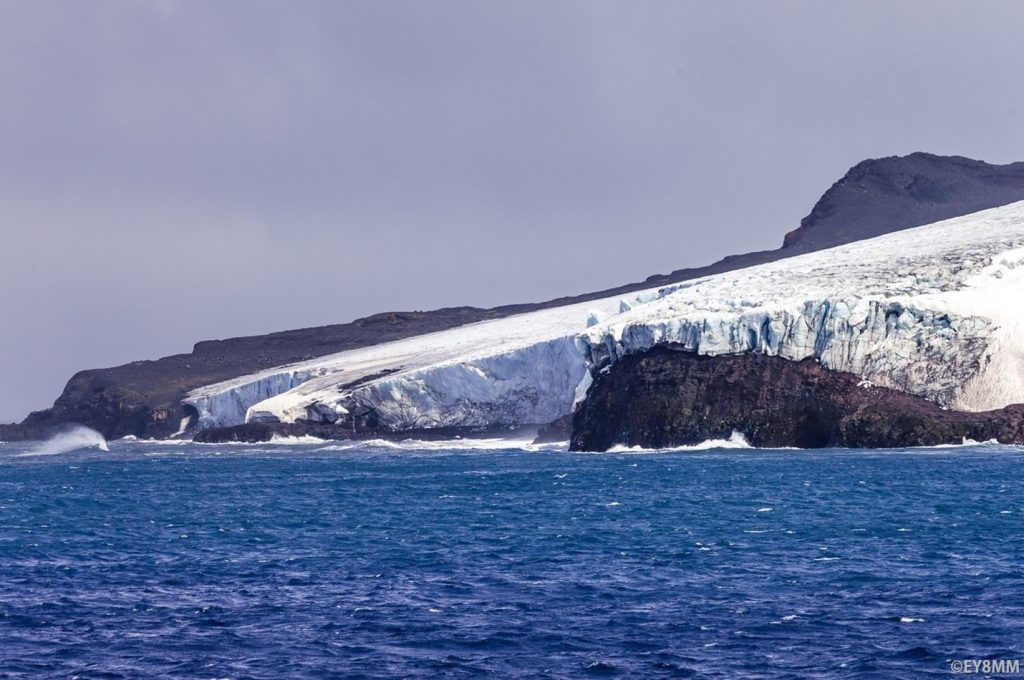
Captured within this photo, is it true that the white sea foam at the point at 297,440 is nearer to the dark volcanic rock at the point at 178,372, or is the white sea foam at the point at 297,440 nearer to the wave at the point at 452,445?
the wave at the point at 452,445

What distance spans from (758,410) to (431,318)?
63.9 metres

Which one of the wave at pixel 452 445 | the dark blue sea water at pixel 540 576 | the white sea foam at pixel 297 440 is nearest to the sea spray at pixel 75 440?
the white sea foam at pixel 297 440

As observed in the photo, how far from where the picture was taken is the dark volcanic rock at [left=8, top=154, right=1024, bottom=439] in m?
99.2

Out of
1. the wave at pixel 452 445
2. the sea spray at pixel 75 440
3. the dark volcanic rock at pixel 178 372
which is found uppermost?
the dark volcanic rock at pixel 178 372

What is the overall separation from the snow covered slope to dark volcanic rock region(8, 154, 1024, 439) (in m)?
24.8

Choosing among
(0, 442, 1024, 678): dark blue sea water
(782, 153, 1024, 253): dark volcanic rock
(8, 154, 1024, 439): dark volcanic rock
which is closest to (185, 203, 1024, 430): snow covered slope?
(0, 442, 1024, 678): dark blue sea water

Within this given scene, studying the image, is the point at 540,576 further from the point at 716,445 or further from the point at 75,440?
the point at 75,440

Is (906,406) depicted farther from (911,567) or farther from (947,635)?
(947,635)

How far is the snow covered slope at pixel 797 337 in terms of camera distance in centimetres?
4697

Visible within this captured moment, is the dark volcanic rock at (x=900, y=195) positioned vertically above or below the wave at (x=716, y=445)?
above

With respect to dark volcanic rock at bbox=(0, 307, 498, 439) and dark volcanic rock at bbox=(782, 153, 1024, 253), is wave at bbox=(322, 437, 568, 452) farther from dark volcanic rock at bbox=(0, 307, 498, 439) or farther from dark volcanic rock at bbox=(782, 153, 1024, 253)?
dark volcanic rock at bbox=(782, 153, 1024, 253)

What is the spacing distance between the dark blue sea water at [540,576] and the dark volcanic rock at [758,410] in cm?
530

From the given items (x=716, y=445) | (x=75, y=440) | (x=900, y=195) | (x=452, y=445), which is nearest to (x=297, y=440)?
(x=452, y=445)

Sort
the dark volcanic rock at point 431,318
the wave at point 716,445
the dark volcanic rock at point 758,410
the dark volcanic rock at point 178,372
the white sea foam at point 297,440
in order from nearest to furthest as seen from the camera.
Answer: the dark volcanic rock at point 758,410 → the wave at point 716,445 → the white sea foam at point 297,440 → the dark volcanic rock at point 178,372 → the dark volcanic rock at point 431,318
